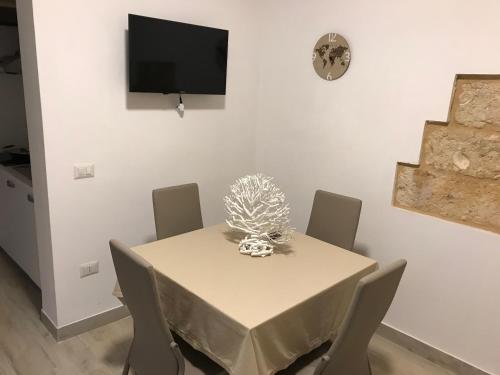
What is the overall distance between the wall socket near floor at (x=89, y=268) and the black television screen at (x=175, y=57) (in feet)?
3.92

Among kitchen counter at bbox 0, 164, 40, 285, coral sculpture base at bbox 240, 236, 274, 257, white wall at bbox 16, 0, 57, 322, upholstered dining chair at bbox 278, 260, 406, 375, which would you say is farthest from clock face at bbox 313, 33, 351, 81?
kitchen counter at bbox 0, 164, 40, 285

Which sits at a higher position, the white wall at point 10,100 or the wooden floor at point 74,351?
the white wall at point 10,100

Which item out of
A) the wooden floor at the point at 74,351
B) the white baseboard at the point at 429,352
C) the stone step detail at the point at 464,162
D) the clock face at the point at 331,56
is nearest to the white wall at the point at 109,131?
the wooden floor at the point at 74,351

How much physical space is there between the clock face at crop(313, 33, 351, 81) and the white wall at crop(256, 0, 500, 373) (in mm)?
50

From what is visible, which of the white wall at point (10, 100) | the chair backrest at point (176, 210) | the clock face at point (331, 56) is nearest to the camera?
the chair backrest at point (176, 210)

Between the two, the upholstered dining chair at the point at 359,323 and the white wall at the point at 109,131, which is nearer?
the upholstered dining chair at the point at 359,323

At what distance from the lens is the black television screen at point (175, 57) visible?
2.48m

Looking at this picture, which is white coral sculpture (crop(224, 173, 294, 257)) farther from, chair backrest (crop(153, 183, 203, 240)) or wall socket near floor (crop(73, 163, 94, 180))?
wall socket near floor (crop(73, 163, 94, 180))

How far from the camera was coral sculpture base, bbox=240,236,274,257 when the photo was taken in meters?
2.13

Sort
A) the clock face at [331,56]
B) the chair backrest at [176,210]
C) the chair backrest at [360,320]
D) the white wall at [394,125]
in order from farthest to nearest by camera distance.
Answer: the clock face at [331,56] < the chair backrest at [176,210] < the white wall at [394,125] < the chair backrest at [360,320]

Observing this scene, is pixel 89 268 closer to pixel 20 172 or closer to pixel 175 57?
pixel 20 172

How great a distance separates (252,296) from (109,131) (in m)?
1.50

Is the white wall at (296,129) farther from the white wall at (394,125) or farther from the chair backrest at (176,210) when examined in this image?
the chair backrest at (176,210)

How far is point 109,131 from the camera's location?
100 inches
